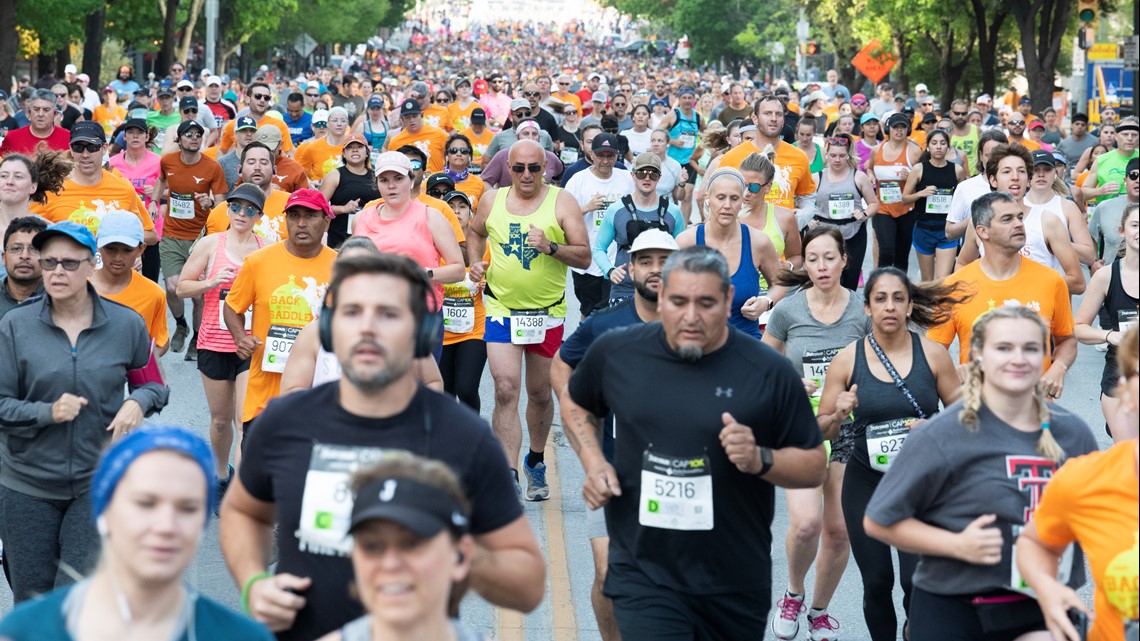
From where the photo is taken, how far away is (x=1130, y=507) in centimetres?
433

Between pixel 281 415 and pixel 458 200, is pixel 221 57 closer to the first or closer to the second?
pixel 458 200

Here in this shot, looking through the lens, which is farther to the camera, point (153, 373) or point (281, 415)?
point (153, 373)

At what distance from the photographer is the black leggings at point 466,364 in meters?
10.2

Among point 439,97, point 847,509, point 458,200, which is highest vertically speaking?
point 439,97

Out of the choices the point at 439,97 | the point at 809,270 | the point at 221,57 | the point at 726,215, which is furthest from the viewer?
the point at 221,57

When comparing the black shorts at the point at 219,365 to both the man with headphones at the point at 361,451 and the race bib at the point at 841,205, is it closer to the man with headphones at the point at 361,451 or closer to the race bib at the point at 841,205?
the man with headphones at the point at 361,451

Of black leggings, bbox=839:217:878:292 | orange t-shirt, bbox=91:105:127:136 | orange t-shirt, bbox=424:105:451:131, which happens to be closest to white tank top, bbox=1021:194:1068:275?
black leggings, bbox=839:217:878:292

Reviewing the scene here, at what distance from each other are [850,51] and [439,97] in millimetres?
38664

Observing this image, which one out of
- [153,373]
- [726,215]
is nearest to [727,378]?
[153,373]

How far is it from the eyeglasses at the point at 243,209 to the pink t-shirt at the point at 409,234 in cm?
54

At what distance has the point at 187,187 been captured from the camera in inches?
551

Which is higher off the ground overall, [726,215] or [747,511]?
[726,215]

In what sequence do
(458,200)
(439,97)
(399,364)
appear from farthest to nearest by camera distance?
1. (439,97)
2. (458,200)
3. (399,364)

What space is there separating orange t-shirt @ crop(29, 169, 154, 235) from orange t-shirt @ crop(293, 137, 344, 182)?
15.9 feet
